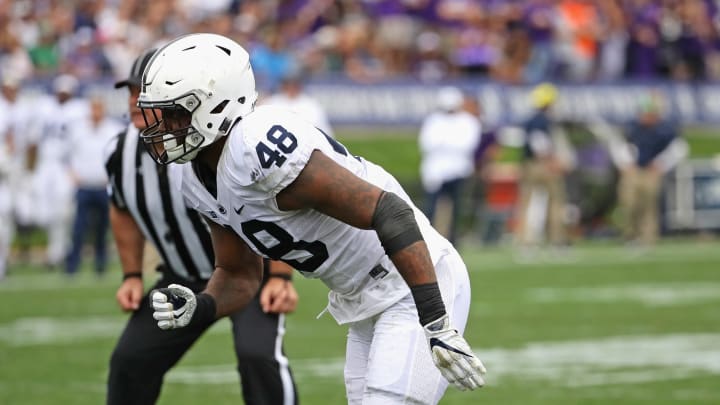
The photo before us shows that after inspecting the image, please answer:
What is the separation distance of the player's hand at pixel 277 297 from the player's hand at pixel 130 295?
0.53 m

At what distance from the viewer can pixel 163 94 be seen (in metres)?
3.92

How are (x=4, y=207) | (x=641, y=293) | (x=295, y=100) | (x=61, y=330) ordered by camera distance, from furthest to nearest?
(x=295, y=100) → (x=4, y=207) → (x=641, y=293) → (x=61, y=330)

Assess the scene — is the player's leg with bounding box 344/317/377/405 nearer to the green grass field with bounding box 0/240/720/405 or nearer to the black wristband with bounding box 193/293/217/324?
the black wristband with bounding box 193/293/217/324

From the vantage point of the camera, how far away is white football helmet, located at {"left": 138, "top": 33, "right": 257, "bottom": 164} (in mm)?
3918

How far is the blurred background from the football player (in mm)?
3968

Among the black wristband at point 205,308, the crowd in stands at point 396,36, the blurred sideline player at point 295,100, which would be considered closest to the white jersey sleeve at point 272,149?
the black wristband at point 205,308

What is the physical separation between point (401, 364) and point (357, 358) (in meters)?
0.36

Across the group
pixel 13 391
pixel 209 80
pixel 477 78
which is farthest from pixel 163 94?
pixel 477 78

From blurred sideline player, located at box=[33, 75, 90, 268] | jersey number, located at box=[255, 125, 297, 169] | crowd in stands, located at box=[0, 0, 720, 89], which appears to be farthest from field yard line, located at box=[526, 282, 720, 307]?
jersey number, located at box=[255, 125, 297, 169]

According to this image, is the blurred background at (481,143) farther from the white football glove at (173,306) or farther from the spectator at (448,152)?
the white football glove at (173,306)

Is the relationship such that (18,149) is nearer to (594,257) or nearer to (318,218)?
(594,257)

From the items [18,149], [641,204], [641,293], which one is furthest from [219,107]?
[641,204]

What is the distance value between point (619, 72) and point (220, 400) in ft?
45.6

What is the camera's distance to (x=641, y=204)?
16531 mm
